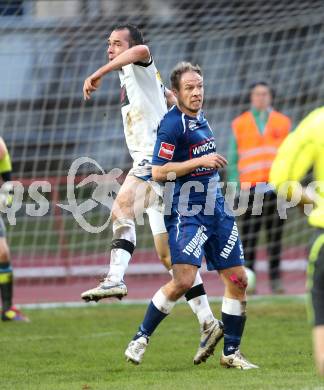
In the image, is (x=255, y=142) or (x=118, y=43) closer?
(x=118, y=43)

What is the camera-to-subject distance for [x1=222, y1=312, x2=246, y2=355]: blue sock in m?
7.18

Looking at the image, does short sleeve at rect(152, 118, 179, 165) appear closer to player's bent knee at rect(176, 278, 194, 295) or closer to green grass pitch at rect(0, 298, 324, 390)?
player's bent knee at rect(176, 278, 194, 295)

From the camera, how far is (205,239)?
23.0 feet

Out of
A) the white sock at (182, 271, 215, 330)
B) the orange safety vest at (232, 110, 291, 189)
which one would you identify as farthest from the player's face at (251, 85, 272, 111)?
the white sock at (182, 271, 215, 330)

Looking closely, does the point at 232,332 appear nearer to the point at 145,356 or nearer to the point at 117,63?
the point at 145,356

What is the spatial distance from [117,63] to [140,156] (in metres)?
0.82


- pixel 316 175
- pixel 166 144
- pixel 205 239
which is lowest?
pixel 205 239

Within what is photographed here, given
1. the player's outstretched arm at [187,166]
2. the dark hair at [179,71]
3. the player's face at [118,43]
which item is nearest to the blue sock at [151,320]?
the player's outstretched arm at [187,166]

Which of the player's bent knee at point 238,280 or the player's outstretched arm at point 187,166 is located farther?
the player's bent knee at point 238,280

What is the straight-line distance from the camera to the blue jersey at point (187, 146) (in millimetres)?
6965

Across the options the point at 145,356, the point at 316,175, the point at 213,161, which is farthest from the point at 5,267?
the point at 316,175

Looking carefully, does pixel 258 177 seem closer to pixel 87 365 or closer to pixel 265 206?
pixel 265 206

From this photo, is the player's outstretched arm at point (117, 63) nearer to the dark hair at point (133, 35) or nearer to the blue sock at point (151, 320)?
the dark hair at point (133, 35)

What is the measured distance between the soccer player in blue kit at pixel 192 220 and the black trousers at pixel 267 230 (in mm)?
5140
